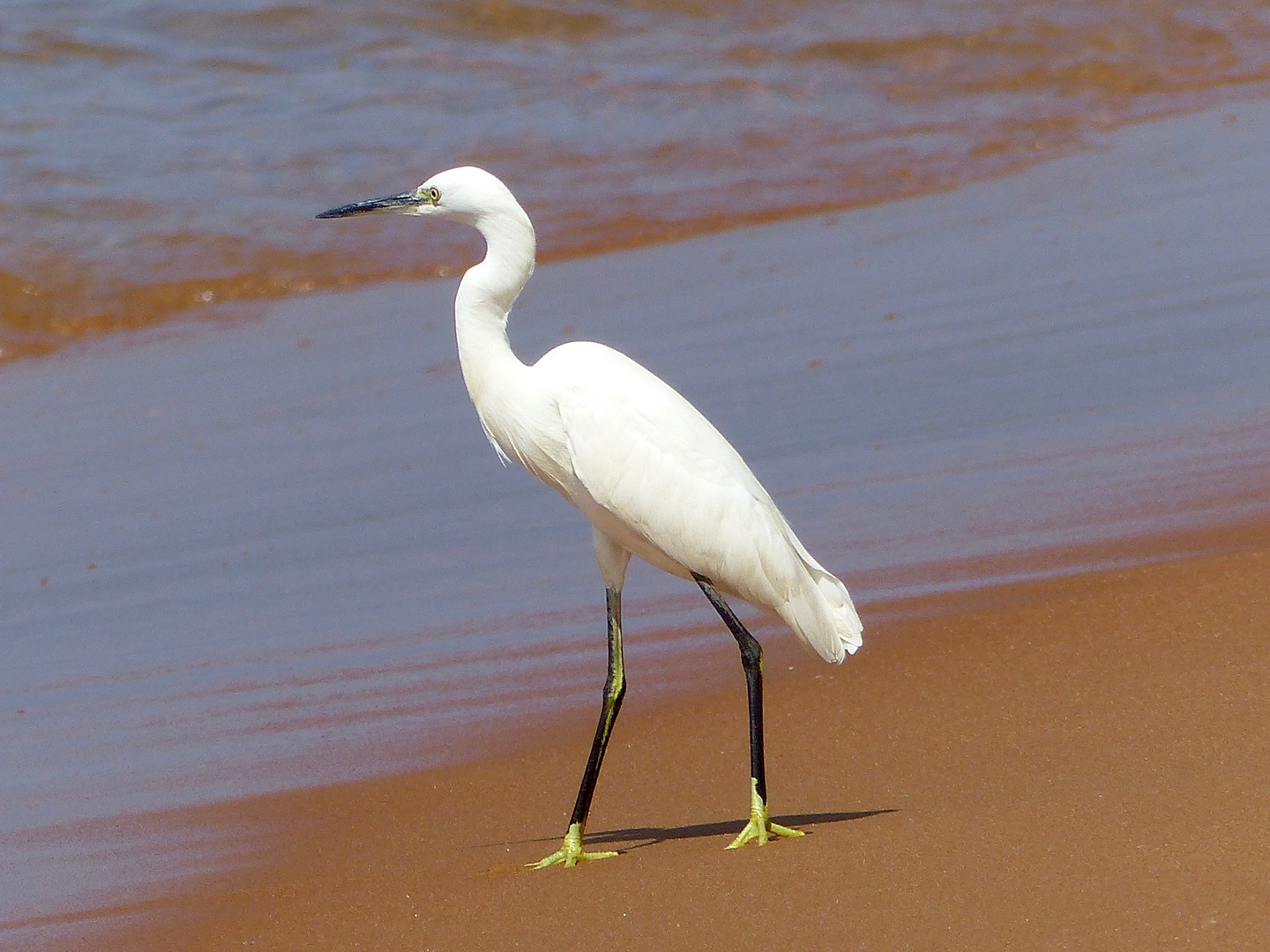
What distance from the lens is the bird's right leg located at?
3.82 metres

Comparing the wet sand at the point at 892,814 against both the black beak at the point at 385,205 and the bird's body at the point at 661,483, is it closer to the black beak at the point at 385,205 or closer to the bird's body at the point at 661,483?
the bird's body at the point at 661,483

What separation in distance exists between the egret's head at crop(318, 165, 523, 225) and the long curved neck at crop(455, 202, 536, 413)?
0.03m

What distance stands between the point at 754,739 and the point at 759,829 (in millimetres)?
221

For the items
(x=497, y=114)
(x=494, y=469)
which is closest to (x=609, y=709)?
(x=494, y=469)

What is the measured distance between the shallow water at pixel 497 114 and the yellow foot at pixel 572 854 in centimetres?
543

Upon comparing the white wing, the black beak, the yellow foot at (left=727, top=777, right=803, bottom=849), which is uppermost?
the black beak

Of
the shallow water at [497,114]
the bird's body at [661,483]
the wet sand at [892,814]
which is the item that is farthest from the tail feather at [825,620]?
the shallow water at [497,114]

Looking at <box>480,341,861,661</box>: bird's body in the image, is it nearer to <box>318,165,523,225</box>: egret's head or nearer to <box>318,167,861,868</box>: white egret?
<box>318,167,861,868</box>: white egret

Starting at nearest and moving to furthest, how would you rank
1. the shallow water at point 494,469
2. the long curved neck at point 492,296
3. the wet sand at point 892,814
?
1. the wet sand at point 892,814
2. the long curved neck at point 492,296
3. the shallow water at point 494,469

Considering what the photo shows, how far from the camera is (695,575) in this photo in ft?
13.4

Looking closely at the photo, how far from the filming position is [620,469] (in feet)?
13.0

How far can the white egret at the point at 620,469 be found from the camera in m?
3.98

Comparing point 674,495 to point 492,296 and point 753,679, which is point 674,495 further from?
point 492,296

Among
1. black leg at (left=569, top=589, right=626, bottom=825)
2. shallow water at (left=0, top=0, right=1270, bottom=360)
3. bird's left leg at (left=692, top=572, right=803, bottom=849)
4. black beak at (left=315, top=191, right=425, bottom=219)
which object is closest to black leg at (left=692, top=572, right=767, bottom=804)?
bird's left leg at (left=692, top=572, right=803, bottom=849)
